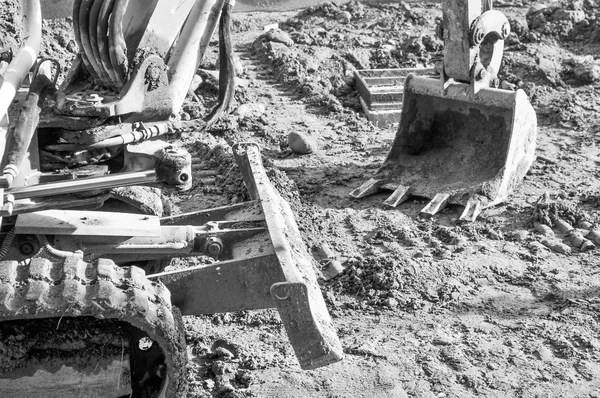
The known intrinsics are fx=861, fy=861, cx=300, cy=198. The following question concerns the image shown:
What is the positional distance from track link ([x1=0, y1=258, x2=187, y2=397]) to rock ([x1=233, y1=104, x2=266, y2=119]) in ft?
14.7

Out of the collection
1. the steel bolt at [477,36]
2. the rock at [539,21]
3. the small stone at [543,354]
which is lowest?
the small stone at [543,354]

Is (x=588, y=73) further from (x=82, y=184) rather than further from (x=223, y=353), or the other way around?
(x=82, y=184)

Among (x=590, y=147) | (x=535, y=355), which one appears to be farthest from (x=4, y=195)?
(x=590, y=147)

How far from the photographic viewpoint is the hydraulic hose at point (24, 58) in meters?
3.14

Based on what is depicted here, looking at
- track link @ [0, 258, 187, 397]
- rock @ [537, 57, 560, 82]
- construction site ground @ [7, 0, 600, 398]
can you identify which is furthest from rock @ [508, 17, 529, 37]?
track link @ [0, 258, 187, 397]

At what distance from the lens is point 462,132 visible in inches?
253

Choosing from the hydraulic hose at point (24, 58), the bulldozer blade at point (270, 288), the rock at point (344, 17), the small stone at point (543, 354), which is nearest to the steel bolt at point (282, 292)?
the bulldozer blade at point (270, 288)

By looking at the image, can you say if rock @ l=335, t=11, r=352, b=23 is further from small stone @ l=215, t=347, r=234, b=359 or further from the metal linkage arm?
small stone @ l=215, t=347, r=234, b=359

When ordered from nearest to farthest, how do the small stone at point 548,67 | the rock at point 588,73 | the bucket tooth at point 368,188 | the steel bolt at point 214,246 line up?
the steel bolt at point 214,246 → the bucket tooth at point 368,188 → the rock at point 588,73 → the small stone at point 548,67

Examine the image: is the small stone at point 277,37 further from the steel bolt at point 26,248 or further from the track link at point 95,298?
the track link at point 95,298

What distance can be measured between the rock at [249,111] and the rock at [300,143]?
699mm

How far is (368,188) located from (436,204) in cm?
56

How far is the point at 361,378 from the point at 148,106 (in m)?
1.58

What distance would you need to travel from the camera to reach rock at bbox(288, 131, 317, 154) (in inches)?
274
